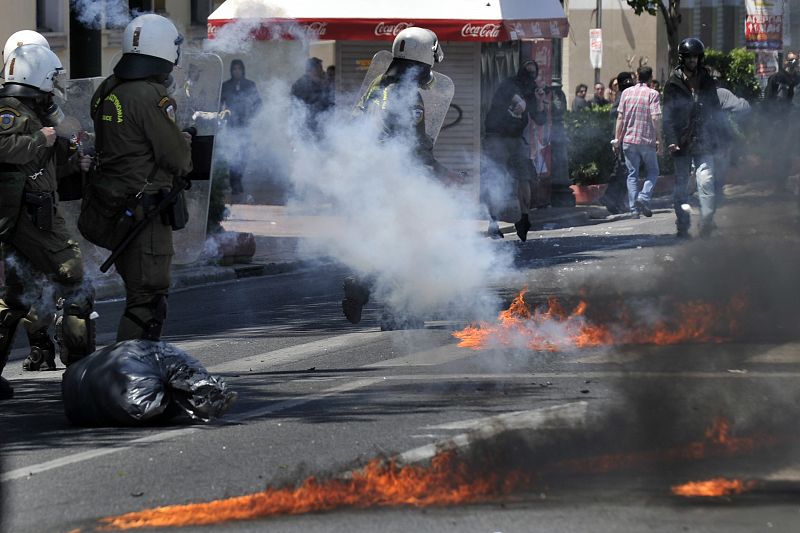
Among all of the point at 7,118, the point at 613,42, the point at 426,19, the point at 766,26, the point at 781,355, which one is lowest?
the point at 781,355

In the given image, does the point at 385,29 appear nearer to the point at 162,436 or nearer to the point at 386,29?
the point at 386,29

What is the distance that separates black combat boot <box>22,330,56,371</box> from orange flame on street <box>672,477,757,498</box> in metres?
4.46

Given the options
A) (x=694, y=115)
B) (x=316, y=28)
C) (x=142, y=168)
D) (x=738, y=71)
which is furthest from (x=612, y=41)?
(x=142, y=168)

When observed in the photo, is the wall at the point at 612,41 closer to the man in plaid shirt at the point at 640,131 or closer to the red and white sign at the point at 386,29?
the man in plaid shirt at the point at 640,131

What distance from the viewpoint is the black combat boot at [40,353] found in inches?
343

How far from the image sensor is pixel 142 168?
7.38 meters

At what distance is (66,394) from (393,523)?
238 centimetres

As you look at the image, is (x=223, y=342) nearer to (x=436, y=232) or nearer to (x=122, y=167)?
(x=436, y=232)

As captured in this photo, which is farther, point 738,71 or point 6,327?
point 738,71

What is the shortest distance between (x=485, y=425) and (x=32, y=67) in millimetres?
3058

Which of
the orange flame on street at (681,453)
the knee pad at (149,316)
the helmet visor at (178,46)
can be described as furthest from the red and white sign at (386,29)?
the orange flame on street at (681,453)

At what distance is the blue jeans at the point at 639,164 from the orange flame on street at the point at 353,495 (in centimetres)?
1302

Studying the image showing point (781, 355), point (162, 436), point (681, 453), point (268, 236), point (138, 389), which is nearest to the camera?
point (681, 453)

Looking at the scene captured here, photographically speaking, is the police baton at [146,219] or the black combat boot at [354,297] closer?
the police baton at [146,219]
